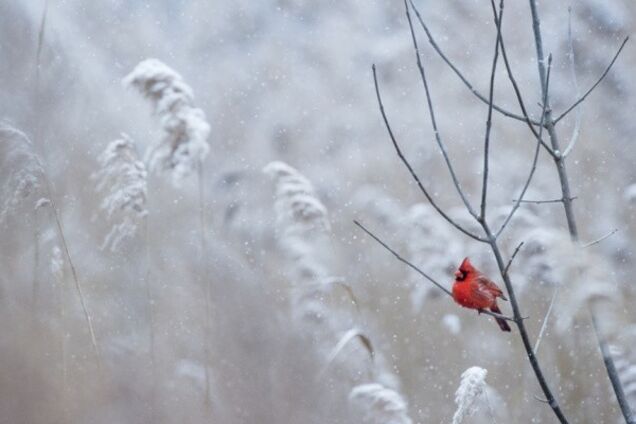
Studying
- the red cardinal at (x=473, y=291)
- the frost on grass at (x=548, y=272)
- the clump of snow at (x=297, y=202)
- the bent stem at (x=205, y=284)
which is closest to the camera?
the red cardinal at (x=473, y=291)

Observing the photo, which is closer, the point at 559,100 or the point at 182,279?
the point at 559,100

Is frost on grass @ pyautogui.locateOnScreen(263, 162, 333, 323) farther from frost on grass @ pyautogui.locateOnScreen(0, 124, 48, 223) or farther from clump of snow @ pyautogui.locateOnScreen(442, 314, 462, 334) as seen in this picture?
frost on grass @ pyautogui.locateOnScreen(0, 124, 48, 223)

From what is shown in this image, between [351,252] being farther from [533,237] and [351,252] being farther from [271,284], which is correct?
[533,237]

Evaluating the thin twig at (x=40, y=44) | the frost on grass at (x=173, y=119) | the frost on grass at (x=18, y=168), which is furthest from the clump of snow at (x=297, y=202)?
the thin twig at (x=40, y=44)

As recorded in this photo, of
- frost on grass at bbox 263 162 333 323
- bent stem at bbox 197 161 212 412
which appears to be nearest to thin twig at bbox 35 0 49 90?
bent stem at bbox 197 161 212 412

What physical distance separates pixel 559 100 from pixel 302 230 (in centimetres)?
52

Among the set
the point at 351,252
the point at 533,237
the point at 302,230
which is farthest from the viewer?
the point at 351,252

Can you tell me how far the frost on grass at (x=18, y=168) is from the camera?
1.55 metres

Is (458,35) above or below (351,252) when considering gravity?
above

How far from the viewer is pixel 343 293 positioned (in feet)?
5.12

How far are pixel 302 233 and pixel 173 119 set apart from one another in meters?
0.32

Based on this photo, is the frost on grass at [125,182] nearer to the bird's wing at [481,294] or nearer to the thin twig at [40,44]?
the thin twig at [40,44]

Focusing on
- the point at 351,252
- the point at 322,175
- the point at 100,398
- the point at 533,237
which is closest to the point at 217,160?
the point at 322,175

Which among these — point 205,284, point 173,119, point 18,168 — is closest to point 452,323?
point 205,284
